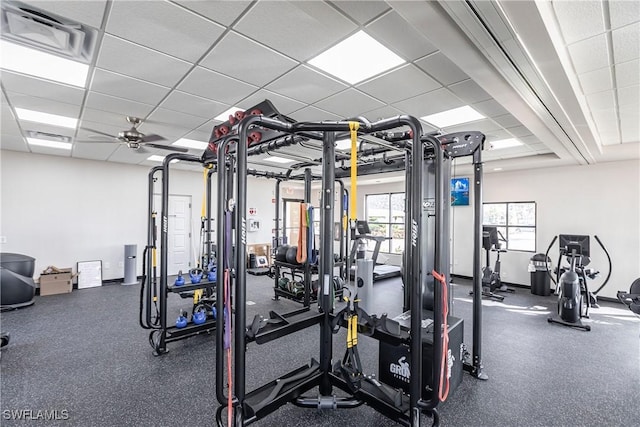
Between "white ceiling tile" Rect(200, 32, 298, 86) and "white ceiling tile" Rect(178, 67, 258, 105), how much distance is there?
4.6 inches

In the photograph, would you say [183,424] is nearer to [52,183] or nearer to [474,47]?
[474,47]

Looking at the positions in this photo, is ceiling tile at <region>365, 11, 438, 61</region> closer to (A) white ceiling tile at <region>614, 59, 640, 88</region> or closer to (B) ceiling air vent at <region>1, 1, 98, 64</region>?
(A) white ceiling tile at <region>614, 59, 640, 88</region>

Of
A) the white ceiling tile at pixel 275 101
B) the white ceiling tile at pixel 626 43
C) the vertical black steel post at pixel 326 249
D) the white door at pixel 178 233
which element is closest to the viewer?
the white ceiling tile at pixel 626 43

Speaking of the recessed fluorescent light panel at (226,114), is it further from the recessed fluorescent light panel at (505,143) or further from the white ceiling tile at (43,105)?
the recessed fluorescent light panel at (505,143)

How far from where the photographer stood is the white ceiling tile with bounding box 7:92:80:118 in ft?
10.6

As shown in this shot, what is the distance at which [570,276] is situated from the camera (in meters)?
4.61

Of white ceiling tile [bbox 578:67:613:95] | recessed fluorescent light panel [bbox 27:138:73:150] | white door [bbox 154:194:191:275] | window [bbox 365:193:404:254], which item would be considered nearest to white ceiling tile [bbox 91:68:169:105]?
recessed fluorescent light panel [bbox 27:138:73:150]

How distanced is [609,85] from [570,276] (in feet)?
9.77

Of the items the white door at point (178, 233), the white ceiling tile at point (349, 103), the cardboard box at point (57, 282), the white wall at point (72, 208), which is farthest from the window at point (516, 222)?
the cardboard box at point (57, 282)

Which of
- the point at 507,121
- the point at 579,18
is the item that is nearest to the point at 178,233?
the point at 507,121

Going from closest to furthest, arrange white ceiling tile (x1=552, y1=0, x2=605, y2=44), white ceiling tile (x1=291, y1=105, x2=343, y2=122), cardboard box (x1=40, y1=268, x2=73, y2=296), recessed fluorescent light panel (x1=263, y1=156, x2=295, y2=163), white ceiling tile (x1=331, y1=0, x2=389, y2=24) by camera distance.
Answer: white ceiling tile (x1=331, y1=0, x2=389, y2=24)
white ceiling tile (x1=552, y1=0, x2=605, y2=44)
white ceiling tile (x1=291, y1=105, x2=343, y2=122)
cardboard box (x1=40, y1=268, x2=73, y2=296)
recessed fluorescent light panel (x1=263, y1=156, x2=295, y2=163)

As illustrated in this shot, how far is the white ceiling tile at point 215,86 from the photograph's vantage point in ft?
9.05

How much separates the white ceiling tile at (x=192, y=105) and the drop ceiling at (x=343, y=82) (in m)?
0.02

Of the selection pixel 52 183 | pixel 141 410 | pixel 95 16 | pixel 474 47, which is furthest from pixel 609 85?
pixel 52 183
